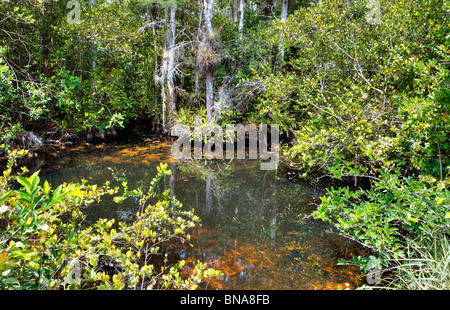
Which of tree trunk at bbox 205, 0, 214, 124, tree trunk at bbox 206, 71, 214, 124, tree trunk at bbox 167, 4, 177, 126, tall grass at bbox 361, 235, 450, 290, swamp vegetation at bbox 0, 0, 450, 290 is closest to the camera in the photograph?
tall grass at bbox 361, 235, 450, 290

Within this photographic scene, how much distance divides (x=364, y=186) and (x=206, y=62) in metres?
7.03

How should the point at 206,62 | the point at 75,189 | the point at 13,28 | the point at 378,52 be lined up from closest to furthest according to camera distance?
the point at 75,189 < the point at 378,52 < the point at 13,28 < the point at 206,62

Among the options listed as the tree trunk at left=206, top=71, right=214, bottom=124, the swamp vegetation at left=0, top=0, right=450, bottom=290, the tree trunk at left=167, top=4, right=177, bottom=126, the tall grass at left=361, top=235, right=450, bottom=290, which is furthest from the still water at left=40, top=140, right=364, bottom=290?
the tree trunk at left=167, top=4, right=177, bottom=126

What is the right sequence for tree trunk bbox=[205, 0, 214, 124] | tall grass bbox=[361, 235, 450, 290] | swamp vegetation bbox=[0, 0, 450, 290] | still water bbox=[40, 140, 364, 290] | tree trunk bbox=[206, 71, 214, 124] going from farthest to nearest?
tree trunk bbox=[206, 71, 214, 124]
tree trunk bbox=[205, 0, 214, 124]
still water bbox=[40, 140, 364, 290]
swamp vegetation bbox=[0, 0, 450, 290]
tall grass bbox=[361, 235, 450, 290]

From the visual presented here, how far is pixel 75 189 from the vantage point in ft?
5.68

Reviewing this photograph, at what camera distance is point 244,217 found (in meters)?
4.91

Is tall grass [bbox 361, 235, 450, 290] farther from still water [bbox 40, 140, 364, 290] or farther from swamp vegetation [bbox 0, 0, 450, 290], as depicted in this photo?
still water [bbox 40, 140, 364, 290]

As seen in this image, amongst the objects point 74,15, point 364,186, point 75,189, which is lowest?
point 364,186

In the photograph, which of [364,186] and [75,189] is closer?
[75,189]

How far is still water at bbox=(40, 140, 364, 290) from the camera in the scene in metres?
3.29

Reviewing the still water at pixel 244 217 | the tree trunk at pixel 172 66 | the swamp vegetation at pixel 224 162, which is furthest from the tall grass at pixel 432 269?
the tree trunk at pixel 172 66

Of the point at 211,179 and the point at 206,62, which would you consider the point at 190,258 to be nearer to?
the point at 211,179

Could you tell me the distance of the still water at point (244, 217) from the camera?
329 centimetres
